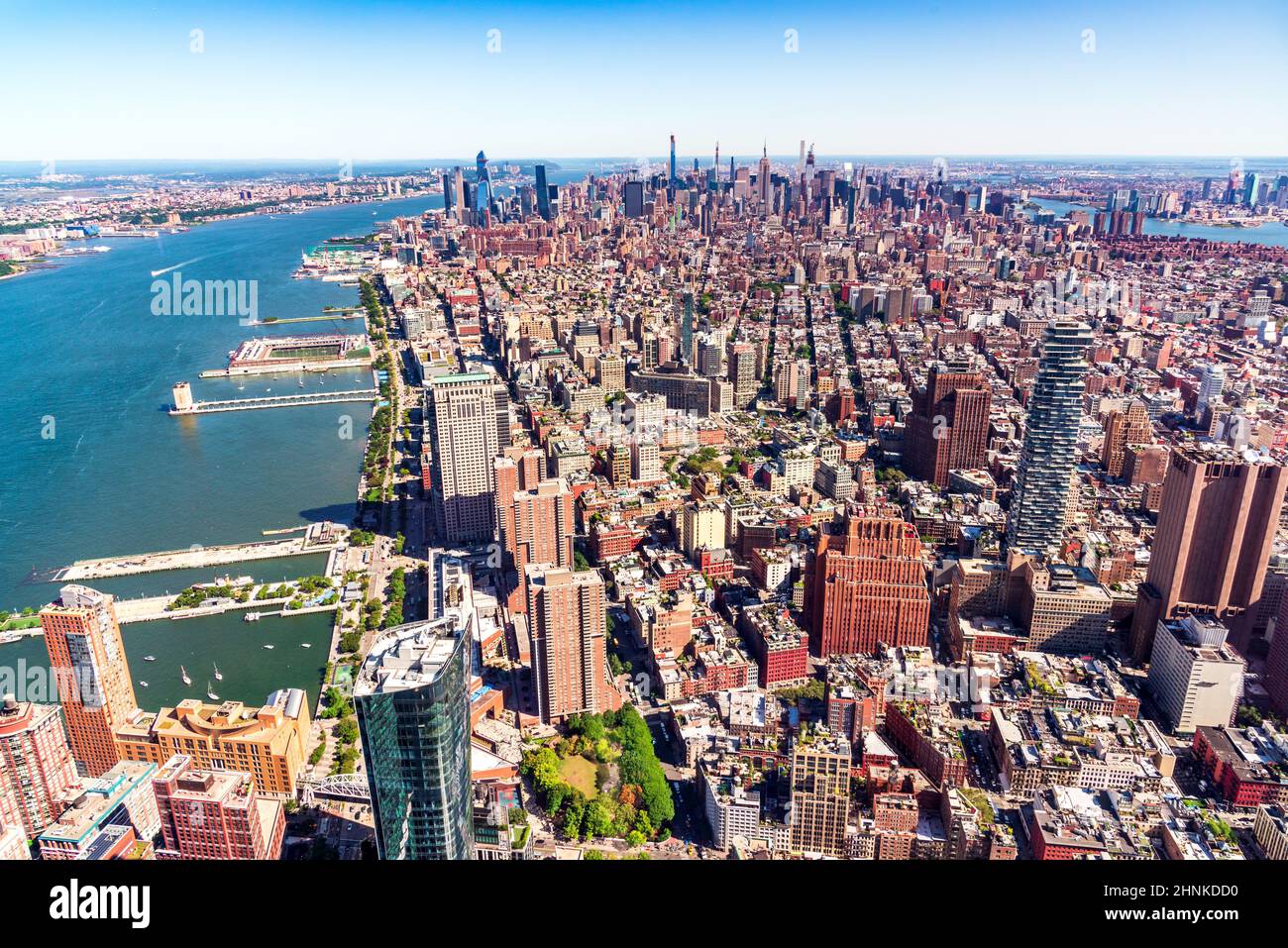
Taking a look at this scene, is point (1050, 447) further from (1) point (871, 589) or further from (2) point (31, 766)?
(2) point (31, 766)

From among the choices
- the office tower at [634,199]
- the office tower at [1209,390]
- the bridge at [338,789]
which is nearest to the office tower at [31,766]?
the bridge at [338,789]

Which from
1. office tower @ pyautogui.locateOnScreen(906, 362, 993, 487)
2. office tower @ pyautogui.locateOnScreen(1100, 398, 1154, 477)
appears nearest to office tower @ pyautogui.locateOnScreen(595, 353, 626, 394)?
office tower @ pyautogui.locateOnScreen(906, 362, 993, 487)

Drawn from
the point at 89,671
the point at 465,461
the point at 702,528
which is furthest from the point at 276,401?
the point at 89,671

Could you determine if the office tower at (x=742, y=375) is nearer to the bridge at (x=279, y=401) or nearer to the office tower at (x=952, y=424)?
the office tower at (x=952, y=424)

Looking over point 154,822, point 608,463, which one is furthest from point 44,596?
point 608,463

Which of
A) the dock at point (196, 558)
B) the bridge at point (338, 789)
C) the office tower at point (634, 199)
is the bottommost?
the bridge at point (338, 789)

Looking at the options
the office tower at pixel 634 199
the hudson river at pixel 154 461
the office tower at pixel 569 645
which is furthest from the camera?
the office tower at pixel 634 199
